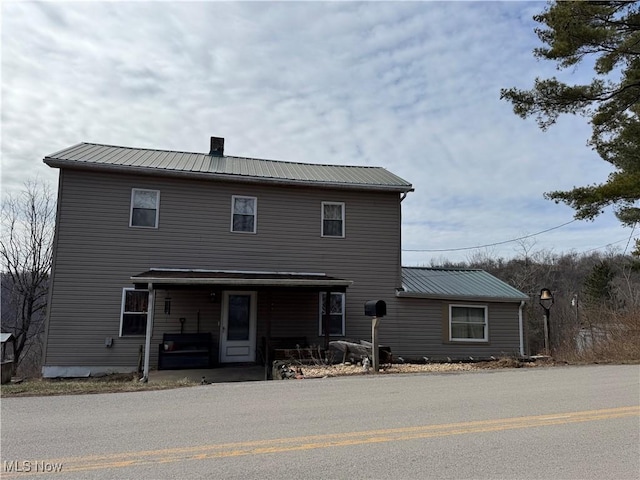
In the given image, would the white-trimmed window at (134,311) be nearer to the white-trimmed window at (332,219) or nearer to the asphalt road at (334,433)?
the white-trimmed window at (332,219)

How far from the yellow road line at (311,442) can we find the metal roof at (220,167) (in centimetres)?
1043

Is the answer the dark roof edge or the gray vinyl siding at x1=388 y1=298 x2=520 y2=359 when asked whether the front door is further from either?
the gray vinyl siding at x1=388 y1=298 x2=520 y2=359

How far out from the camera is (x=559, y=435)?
526 centimetres

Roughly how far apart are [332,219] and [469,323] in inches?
Result: 232

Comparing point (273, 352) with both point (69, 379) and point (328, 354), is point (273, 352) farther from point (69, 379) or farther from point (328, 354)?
point (69, 379)

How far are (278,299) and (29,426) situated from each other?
9.50m

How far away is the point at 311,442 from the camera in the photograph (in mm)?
4988

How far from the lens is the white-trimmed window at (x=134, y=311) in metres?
13.9

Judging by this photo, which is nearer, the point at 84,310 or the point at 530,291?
the point at 84,310

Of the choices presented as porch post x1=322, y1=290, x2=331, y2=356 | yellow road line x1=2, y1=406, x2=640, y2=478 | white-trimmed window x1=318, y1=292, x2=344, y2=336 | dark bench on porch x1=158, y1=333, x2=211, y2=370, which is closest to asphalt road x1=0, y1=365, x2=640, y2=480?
yellow road line x1=2, y1=406, x2=640, y2=478

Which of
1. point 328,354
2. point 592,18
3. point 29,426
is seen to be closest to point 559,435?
point 29,426

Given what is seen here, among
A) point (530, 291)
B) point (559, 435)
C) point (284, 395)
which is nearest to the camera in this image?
point (559, 435)

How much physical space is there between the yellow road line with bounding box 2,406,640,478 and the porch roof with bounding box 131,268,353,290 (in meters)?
7.77
